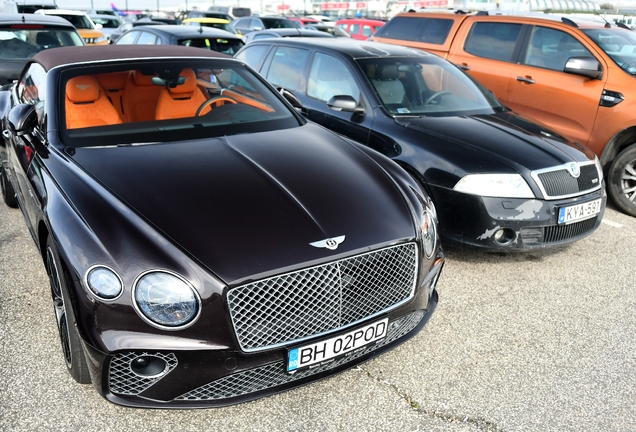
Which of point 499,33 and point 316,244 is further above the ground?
point 499,33

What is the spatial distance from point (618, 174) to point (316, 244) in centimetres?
424

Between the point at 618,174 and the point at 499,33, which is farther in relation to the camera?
the point at 499,33

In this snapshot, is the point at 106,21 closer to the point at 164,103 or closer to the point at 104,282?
the point at 164,103

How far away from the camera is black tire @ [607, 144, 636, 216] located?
17.6ft

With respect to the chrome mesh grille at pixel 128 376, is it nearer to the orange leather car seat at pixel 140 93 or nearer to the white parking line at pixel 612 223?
the orange leather car seat at pixel 140 93

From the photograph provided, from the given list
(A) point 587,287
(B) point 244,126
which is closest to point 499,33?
(A) point 587,287

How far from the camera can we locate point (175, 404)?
2281 millimetres

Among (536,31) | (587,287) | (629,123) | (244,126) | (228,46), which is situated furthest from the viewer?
(228,46)

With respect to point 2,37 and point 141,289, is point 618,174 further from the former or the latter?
point 2,37

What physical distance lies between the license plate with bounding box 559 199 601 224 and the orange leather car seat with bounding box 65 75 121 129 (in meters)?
3.06

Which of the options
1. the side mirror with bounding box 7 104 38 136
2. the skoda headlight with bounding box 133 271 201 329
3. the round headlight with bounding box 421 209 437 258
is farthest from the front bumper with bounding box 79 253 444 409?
the side mirror with bounding box 7 104 38 136

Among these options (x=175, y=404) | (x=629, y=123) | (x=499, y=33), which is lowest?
(x=175, y=404)

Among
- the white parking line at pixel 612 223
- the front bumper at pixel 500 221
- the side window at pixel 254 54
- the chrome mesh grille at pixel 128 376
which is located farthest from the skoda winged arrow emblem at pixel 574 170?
the side window at pixel 254 54

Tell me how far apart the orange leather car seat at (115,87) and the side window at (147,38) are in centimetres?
555
